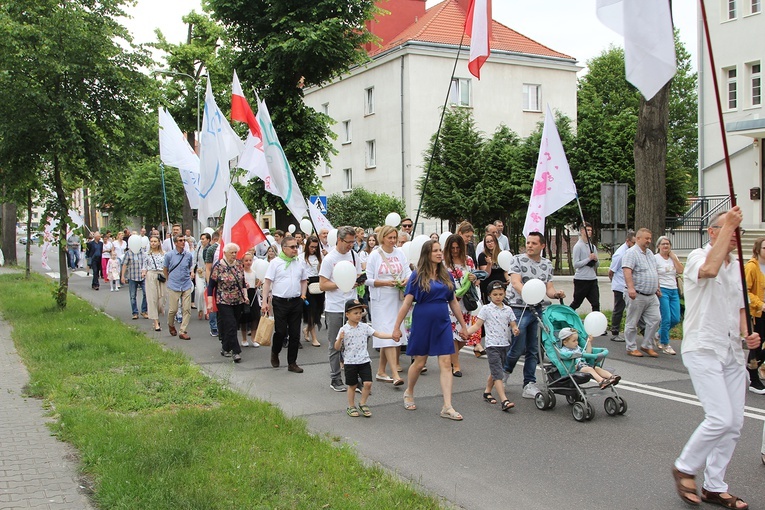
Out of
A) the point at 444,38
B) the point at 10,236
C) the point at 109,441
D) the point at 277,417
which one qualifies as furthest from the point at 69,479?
the point at 444,38

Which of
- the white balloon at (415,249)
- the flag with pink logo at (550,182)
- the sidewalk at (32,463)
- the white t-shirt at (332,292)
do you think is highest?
the flag with pink logo at (550,182)

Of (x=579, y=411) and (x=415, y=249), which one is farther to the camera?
(x=415, y=249)

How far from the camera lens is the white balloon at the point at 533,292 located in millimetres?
8031

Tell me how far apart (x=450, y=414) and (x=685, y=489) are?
2.77 meters

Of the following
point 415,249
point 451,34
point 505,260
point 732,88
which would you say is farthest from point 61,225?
point 451,34

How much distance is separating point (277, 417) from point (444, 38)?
3545 cm

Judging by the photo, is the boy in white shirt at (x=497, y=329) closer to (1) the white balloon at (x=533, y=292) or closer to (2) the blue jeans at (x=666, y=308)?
(1) the white balloon at (x=533, y=292)

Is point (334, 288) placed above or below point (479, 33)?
below

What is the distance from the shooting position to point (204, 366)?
10.5 meters

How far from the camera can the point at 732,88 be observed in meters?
31.1

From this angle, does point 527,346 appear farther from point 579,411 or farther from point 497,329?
point 579,411

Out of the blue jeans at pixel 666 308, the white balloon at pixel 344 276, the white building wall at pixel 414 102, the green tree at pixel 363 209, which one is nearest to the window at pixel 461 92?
the white building wall at pixel 414 102

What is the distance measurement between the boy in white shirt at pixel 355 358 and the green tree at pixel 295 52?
1703 cm

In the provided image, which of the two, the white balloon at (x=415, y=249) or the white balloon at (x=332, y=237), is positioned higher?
the white balloon at (x=332, y=237)
